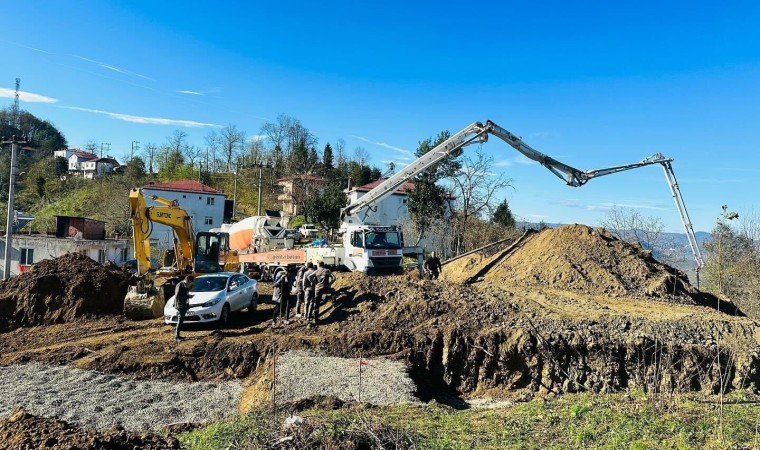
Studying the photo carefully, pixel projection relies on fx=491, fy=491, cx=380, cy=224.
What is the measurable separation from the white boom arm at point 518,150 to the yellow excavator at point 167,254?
5.93 metres

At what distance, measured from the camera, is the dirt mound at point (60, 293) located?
1570 centimetres

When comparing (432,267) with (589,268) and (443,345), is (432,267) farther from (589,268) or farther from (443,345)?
(443,345)

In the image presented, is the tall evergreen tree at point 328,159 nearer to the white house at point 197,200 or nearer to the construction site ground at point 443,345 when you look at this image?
the white house at point 197,200

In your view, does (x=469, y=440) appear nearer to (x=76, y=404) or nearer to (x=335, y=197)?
(x=76, y=404)

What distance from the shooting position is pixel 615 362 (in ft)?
37.6

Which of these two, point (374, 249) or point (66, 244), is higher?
point (374, 249)

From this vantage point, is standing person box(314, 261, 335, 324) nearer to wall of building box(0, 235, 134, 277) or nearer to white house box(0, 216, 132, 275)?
white house box(0, 216, 132, 275)

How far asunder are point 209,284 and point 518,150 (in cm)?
1373

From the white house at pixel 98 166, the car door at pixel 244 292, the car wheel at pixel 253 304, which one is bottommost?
the car wheel at pixel 253 304

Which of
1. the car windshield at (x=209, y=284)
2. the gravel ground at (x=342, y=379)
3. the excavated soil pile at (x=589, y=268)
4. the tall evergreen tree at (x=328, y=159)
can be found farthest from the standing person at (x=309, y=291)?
the tall evergreen tree at (x=328, y=159)

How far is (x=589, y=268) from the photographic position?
59.6ft

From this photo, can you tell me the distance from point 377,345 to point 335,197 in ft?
102

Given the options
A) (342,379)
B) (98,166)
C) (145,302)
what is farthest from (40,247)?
(98,166)

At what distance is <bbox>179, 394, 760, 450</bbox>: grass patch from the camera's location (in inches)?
222
